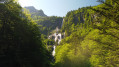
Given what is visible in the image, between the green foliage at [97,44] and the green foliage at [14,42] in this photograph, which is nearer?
the green foliage at [97,44]

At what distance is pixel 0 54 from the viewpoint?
8961 mm

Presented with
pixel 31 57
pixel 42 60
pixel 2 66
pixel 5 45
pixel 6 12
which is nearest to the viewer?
pixel 2 66

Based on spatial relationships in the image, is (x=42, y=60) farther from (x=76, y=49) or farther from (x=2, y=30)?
(x=76, y=49)

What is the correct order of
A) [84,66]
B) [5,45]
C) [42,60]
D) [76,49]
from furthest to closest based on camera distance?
[76,49]
[84,66]
[42,60]
[5,45]

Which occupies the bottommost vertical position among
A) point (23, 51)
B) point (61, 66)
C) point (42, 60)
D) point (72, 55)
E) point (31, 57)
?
point (61, 66)

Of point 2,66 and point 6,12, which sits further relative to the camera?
point 6,12

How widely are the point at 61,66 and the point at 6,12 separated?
76.3ft

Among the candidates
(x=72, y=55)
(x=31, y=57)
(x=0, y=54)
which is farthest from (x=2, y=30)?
(x=72, y=55)

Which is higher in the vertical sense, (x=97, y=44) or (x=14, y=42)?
(x=14, y=42)

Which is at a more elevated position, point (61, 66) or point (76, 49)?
point (76, 49)

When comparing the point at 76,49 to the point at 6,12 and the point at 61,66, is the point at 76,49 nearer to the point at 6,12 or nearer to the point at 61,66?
the point at 61,66

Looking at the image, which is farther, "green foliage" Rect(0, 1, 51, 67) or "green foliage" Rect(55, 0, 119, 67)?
"green foliage" Rect(0, 1, 51, 67)

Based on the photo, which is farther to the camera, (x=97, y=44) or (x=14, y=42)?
(x=14, y=42)

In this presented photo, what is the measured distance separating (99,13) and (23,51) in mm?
10431
